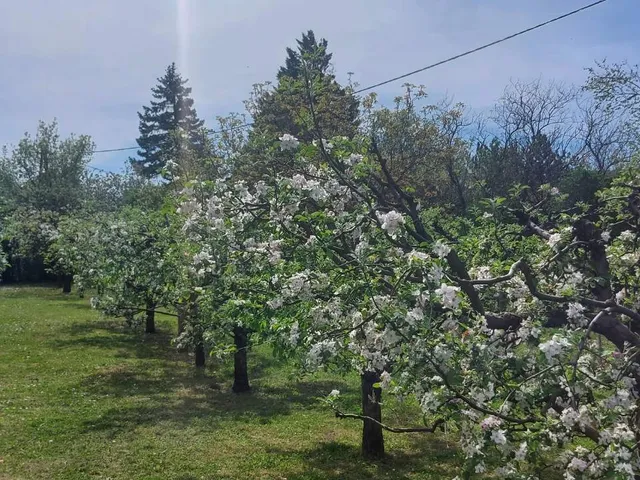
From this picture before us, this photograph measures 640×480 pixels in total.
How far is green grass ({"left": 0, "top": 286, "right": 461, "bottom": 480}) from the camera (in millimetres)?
8227

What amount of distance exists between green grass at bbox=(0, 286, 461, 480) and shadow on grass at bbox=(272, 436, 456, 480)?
0.02 metres

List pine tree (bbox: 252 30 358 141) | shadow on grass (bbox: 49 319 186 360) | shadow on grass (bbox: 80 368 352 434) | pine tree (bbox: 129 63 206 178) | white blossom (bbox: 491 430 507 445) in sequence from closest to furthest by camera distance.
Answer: white blossom (bbox: 491 430 507 445), shadow on grass (bbox: 80 368 352 434), pine tree (bbox: 252 30 358 141), shadow on grass (bbox: 49 319 186 360), pine tree (bbox: 129 63 206 178)

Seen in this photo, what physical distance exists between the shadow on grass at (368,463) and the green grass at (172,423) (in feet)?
0.05

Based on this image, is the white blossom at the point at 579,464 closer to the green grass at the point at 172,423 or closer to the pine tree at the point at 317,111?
the green grass at the point at 172,423

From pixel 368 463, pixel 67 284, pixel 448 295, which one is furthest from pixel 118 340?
pixel 67 284

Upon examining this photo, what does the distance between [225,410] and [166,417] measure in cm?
117

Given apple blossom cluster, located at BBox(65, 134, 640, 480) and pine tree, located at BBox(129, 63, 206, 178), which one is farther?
pine tree, located at BBox(129, 63, 206, 178)

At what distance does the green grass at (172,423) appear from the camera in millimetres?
8227

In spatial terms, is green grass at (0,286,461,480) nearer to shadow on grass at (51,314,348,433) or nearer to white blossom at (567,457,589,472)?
shadow on grass at (51,314,348,433)

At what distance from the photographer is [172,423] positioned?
10609 mm

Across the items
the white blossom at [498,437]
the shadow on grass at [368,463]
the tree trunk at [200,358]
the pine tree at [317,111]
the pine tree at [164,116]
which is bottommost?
the shadow on grass at [368,463]

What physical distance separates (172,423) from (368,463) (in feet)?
12.9

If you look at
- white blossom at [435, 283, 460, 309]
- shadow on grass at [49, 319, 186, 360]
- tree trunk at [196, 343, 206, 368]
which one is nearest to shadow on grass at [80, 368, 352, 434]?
tree trunk at [196, 343, 206, 368]

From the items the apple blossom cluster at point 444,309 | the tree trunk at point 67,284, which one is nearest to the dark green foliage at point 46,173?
the tree trunk at point 67,284
